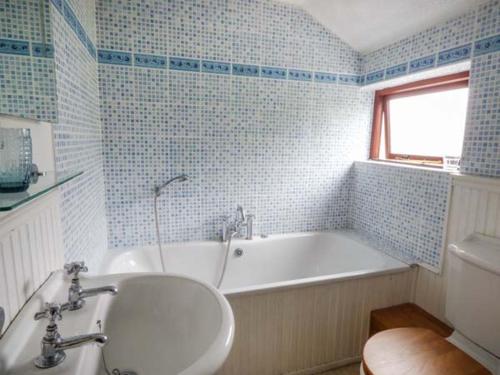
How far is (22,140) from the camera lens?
829mm

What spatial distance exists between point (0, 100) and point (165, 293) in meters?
0.80

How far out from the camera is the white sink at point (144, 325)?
2.38ft

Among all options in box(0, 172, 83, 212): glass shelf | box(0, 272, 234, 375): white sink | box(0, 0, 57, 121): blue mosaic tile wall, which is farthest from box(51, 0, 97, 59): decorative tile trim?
box(0, 272, 234, 375): white sink

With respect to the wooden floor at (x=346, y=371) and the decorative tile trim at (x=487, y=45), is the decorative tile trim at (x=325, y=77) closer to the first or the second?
the decorative tile trim at (x=487, y=45)

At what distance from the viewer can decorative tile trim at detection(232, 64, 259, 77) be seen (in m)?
2.28

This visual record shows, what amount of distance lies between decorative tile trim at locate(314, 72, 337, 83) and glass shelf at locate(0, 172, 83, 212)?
2095 mm

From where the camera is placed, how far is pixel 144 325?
108 cm

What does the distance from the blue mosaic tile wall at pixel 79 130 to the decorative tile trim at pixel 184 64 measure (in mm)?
495

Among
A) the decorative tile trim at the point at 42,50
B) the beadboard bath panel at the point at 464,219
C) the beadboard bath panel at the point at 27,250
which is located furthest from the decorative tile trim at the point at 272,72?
the beadboard bath panel at the point at 27,250

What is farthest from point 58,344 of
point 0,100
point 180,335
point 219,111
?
point 219,111

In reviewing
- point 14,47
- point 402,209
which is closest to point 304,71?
point 402,209

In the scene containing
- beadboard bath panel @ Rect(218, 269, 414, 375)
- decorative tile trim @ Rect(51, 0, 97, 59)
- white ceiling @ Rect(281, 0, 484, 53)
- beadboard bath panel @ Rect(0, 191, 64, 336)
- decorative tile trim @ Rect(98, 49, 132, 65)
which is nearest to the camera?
beadboard bath panel @ Rect(0, 191, 64, 336)

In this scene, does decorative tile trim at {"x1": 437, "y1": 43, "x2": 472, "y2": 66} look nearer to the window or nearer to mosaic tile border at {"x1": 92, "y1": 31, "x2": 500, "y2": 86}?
mosaic tile border at {"x1": 92, "y1": 31, "x2": 500, "y2": 86}

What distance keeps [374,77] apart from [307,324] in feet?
6.51
